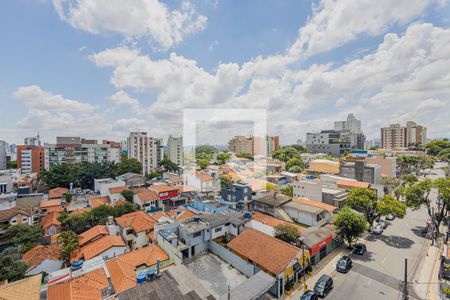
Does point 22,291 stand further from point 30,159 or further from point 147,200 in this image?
point 30,159

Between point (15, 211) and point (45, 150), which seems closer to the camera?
point (15, 211)

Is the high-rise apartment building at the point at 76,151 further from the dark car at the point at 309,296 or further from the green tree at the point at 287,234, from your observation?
the dark car at the point at 309,296

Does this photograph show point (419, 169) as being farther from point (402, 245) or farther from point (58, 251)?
point (58, 251)

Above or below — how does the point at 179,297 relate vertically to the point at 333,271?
above

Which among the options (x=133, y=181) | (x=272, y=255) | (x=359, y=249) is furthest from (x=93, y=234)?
(x=359, y=249)

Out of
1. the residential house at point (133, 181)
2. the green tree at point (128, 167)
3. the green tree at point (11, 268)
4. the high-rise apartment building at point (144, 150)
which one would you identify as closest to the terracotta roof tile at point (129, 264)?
the green tree at point (11, 268)

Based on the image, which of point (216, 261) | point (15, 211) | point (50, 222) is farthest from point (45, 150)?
point (216, 261)
